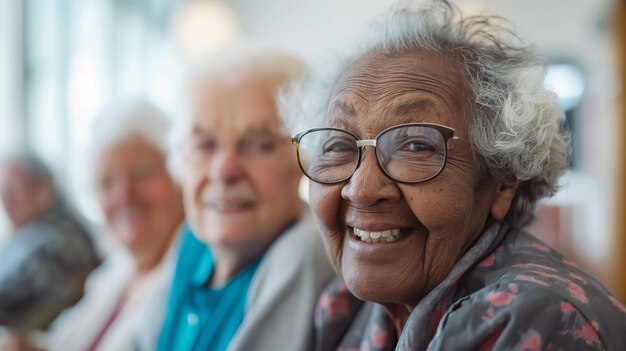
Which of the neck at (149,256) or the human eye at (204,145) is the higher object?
the human eye at (204,145)

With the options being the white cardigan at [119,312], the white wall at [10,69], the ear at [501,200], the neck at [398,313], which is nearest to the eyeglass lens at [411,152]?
the ear at [501,200]

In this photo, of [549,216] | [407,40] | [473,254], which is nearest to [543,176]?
[473,254]

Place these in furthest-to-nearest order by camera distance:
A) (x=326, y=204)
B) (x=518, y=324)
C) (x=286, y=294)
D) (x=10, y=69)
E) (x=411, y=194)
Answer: (x=10, y=69) → (x=286, y=294) → (x=326, y=204) → (x=411, y=194) → (x=518, y=324)

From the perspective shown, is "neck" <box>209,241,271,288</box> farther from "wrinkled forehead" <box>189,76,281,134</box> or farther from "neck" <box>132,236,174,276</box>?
"neck" <box>132,236,174,276</box>

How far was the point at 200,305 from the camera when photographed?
1662 mm

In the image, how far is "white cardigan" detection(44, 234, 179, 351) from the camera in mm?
1776

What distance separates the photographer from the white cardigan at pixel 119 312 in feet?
5.83

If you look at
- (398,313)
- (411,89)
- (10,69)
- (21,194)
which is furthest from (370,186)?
(10,69)

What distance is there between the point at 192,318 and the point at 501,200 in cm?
86

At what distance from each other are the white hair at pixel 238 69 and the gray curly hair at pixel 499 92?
1.19ft

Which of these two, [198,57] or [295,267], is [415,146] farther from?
[198,57]

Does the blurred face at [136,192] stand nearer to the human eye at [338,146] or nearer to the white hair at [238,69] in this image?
the white hair at [238,69]

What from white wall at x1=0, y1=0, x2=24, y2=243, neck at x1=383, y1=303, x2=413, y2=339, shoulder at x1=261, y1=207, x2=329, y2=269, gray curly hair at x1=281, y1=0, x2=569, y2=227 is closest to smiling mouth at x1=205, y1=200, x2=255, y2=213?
shoulder at x1=261, y1=207, x2=329, y2=269

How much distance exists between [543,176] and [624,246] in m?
4.16
